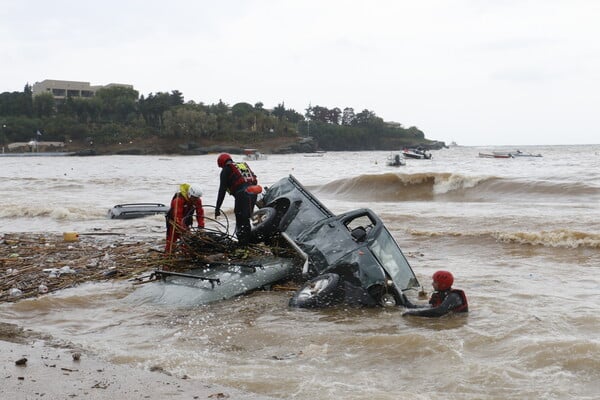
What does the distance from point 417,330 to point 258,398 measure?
2315 mm

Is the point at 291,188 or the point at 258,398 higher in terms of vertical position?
the point at 291,188

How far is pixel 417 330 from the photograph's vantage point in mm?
6062

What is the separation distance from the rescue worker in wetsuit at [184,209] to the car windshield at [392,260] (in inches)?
110

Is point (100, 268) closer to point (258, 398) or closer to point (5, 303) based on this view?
point (5, 303)

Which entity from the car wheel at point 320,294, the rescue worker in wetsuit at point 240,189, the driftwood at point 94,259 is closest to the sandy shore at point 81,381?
the car wheel at point 320,294

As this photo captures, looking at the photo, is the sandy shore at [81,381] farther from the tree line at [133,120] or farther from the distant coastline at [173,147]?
the tree line at [133,120]

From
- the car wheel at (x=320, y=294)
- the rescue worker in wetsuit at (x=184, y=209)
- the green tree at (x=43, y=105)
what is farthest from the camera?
the green tree at (x=43, y=105)

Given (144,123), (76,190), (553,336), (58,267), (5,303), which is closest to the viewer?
(553,336)

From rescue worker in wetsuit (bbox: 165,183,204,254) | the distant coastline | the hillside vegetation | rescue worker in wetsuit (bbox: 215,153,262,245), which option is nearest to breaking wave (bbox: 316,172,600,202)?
rescue worker in wetsuit (bbox: 215,153,262,245)

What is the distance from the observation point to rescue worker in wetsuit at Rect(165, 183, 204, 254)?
867 cm

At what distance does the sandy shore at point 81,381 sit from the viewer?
167 inches

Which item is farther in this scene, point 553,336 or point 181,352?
point 553,336

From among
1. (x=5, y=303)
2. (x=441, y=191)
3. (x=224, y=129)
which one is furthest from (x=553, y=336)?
(x=224, y=129)

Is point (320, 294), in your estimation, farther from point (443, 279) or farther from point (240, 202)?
point (240, 202)
